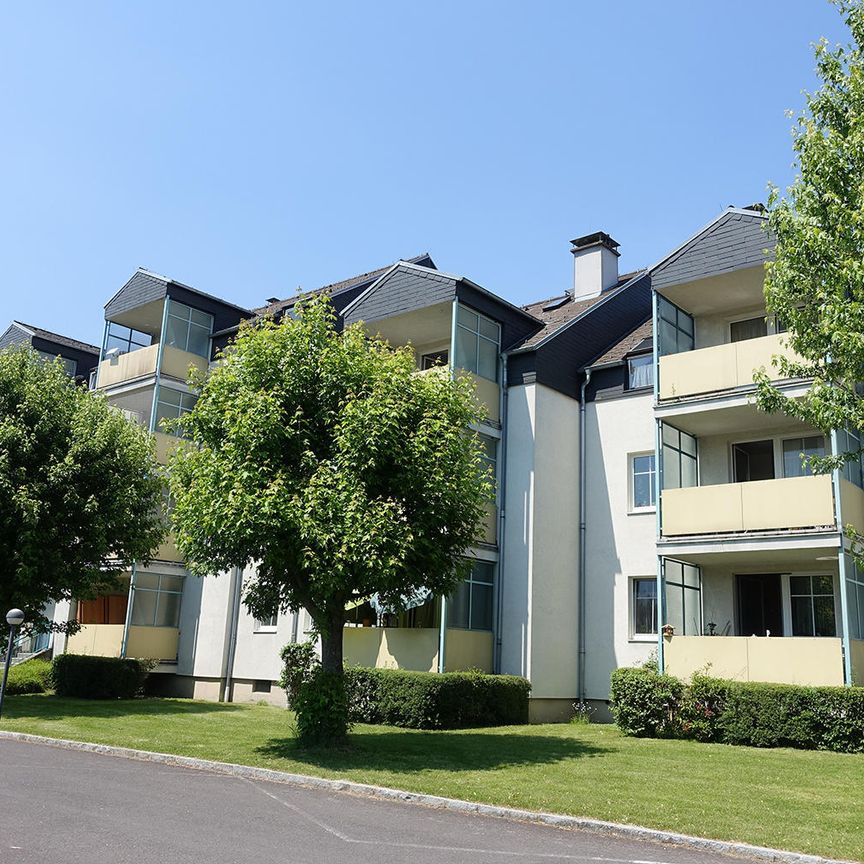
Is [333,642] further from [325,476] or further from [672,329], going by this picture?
[672,329]

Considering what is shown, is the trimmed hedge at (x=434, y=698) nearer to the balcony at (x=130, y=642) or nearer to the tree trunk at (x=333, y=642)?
the tree trunk at (x=333, y=642)

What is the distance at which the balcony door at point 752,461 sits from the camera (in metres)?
22.3

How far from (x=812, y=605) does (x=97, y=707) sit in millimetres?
16391

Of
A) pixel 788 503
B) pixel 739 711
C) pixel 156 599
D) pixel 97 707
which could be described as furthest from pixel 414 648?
pixel 156 599

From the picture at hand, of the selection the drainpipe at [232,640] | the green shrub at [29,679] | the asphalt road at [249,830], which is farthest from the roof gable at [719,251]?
the green shrub at [29,679]

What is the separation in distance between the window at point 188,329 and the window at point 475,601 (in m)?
13.0

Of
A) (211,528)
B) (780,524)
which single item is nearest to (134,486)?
(211,528)

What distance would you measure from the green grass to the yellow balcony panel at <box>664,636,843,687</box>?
6.70 ft

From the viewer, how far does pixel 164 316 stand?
2944 centimetres

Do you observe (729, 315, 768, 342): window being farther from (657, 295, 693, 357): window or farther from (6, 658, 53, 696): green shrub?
(6, 658, 53, 696): green shrub

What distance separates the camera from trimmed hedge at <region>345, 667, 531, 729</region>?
1948 centimetres

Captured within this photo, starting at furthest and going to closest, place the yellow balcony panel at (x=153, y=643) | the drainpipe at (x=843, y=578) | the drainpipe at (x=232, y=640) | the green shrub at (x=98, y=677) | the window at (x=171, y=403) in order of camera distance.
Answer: the window at (x=171, y=403)
the yellow balcony panel at (x=153, y=643)
the drainpipe at (x=232, y=640)
the green shrub at (x=98, y=677)
the drainpipe at (x=843, y=578)

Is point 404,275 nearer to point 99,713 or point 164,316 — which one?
point 164,316

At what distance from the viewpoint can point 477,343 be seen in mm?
23859
